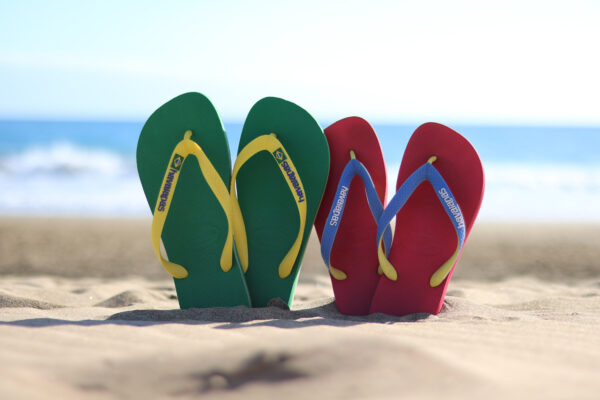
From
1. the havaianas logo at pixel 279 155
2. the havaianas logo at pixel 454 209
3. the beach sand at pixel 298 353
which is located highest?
the havaianas logo at pixel 279 155

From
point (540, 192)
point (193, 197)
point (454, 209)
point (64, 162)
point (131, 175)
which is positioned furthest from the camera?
point (64, 162)

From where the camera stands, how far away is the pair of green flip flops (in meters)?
2.22

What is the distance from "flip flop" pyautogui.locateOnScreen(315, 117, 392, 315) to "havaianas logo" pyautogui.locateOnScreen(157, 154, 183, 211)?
0.59 m

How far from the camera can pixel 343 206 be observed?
2188 mm

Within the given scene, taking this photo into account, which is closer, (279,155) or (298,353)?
(298,353)

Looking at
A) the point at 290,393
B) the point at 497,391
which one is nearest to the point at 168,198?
the point at 290,393

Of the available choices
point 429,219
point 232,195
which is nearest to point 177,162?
point 232,195

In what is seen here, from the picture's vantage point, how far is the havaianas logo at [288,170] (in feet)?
7.19

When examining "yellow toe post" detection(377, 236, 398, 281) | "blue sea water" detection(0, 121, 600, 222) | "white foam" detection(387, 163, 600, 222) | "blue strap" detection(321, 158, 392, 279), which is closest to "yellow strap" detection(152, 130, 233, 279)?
"blue strap" detection(321, 158, 392, 279)

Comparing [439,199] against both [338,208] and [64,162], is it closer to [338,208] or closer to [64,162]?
[338,208]

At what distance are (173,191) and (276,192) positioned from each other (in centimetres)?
40

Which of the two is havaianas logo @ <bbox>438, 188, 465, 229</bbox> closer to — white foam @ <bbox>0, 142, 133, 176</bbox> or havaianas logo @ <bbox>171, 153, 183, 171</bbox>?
havaianas logo @ <bbox>171, 153, 183, 171</bbox>

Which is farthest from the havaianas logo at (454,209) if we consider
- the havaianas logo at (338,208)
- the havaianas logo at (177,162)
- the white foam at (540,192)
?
the white foam at (540,192)

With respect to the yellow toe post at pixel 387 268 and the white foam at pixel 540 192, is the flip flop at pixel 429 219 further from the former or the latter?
the white foam at pixel 540 192
